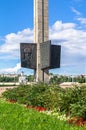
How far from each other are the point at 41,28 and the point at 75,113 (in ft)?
87.7

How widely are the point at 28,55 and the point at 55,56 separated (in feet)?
7.81

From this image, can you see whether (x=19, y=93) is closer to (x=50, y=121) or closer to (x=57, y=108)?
(x=57, y=108)

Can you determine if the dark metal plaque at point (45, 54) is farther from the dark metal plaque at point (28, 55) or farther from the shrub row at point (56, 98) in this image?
the shrub row at point (56, 98)

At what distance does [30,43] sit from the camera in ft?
124

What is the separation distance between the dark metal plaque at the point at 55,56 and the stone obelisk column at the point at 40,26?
86 cm

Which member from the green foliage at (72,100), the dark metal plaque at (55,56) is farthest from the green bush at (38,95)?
the dark metal plaque at (55,56)

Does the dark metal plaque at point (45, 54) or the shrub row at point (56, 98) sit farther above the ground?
the dark metal plaque at point (45, 54)

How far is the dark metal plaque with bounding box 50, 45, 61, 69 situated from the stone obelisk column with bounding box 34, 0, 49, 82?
0.86 metres

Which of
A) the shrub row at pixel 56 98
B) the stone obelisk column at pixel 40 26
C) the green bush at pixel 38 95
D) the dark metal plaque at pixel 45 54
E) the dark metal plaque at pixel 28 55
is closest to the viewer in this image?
the shrub row at pixel 56 98

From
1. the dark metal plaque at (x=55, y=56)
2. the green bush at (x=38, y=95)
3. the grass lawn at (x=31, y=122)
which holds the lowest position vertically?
the grass lawn at (x=31, y=122)

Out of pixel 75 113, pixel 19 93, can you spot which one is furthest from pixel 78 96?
pixel 19 93

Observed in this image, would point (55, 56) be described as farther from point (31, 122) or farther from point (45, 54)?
point (31, 122)

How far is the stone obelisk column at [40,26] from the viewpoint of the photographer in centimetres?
3659

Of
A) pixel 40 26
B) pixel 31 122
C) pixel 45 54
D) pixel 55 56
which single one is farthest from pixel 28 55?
pixel 31 122
